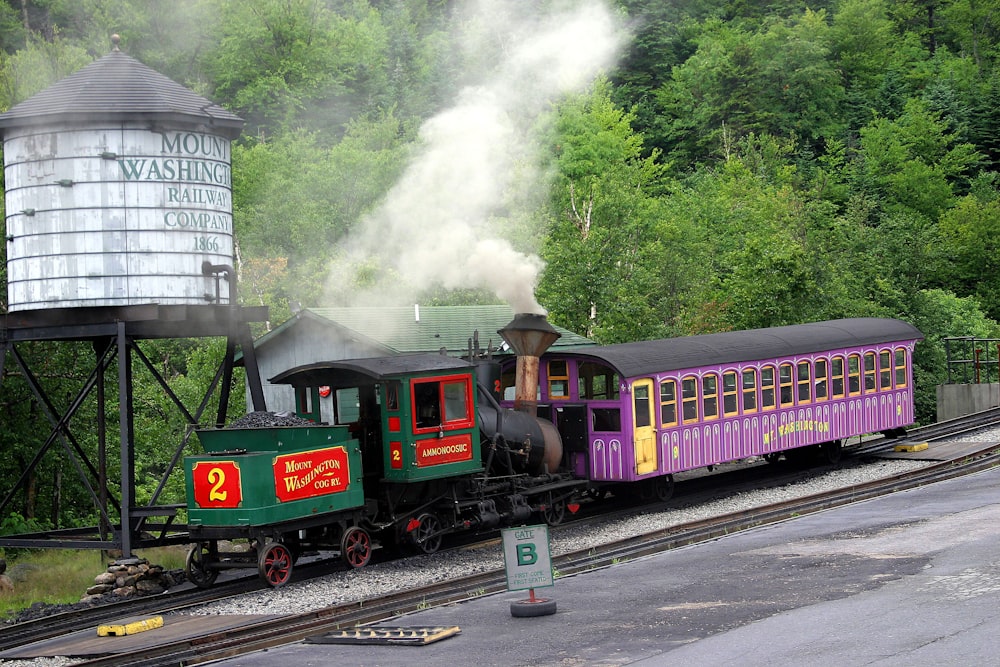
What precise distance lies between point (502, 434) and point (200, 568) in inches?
197

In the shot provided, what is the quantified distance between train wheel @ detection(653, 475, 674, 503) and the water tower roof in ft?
31.3

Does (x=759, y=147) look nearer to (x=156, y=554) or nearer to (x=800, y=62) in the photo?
(x=800, y=62)

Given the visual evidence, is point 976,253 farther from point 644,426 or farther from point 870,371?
point 644,426

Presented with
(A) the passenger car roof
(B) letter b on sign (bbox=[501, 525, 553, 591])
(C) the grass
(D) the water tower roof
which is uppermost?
(D) the water tower roof

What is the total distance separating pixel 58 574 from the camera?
1781cm

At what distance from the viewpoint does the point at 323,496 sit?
592 inches

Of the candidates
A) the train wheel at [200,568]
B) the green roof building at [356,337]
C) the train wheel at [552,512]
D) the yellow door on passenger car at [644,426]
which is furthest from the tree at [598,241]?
the train wheel at [200,568]

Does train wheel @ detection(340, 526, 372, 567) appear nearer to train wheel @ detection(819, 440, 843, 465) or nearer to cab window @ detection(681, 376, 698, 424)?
cab window @ detection(681, 376, 698, 424)

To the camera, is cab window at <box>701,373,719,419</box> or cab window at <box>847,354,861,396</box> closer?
cab window at <box>701,373,719,419</box>

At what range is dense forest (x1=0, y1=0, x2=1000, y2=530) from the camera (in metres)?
29.8

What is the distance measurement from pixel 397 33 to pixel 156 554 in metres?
46.1

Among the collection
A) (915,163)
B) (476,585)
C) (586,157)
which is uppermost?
(915,163)

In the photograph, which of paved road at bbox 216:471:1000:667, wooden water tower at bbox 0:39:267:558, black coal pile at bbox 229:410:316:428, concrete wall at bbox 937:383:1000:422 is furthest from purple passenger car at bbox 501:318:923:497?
concrete wall at bbox 937:383:1000:422

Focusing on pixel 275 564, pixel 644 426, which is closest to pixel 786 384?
pixel 644 426
